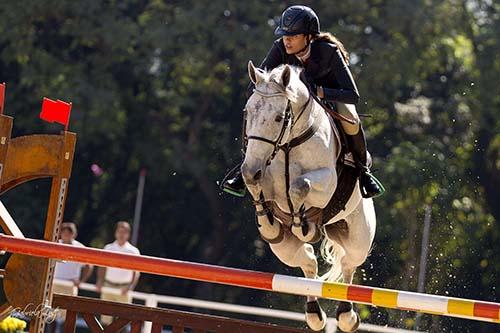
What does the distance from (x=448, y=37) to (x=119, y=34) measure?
5.31 metres

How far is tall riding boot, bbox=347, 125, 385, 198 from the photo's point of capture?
6.56m

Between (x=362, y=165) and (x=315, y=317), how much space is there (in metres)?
0.91

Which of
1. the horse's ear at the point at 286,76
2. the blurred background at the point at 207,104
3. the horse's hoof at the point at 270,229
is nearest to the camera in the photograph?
the horse's ear at the point at 286,76

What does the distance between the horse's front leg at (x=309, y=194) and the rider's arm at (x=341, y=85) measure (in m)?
0.41

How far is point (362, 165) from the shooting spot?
6.57m

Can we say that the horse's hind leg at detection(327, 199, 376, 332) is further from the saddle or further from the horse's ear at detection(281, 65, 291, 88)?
the horse's ear at detection(281, 65, 291, 88)

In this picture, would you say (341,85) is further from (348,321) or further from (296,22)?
(348,321)

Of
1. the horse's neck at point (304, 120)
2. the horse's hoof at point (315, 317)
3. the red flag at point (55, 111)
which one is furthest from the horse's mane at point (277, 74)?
the horse's hoof at point (315, 317)

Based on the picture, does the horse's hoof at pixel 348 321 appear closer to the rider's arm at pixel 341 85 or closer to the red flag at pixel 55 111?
the rider's arm at pixel 341 85

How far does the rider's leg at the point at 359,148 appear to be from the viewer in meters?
6.50

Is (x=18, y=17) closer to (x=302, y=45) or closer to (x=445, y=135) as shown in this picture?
(x=445, y=135)

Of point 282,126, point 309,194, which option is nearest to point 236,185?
point 309,194

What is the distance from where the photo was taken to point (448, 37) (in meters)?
18.7

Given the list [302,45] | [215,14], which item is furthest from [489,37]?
[302,45]
